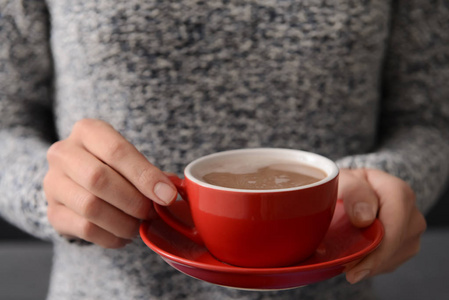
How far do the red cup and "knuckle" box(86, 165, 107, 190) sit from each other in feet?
0.21

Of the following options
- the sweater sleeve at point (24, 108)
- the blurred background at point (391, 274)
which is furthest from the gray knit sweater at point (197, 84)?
the blurred background at point (391, 274)

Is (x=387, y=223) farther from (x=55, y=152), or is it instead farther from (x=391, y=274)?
(x=391, y=274)

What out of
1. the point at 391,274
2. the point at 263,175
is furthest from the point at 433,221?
the point at 263,175

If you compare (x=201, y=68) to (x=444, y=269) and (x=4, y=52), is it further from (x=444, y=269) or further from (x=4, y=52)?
(x=444, y=269)

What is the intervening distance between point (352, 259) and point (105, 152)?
271mm

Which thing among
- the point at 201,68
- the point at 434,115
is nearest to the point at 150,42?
the point at 201,68

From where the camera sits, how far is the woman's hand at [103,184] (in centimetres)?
48

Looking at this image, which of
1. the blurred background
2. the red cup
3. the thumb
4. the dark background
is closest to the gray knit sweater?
the thumb

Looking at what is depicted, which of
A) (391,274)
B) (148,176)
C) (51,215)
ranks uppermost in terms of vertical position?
(148,176)

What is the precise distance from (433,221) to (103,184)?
1.30 metres

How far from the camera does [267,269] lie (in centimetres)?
42

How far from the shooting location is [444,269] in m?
1.35

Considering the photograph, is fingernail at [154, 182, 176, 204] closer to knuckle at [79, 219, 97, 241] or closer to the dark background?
knuckle at [79, 219, 97, 241]

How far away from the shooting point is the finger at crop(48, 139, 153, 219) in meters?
0.49
